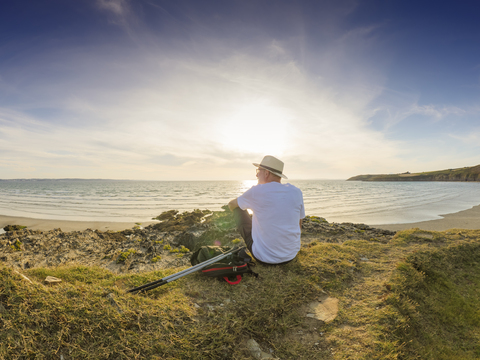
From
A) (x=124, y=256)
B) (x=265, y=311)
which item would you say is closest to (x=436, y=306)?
(x=265, y=311)

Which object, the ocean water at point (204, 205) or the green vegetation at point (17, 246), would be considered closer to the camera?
the green vegetation at point (17, 246)

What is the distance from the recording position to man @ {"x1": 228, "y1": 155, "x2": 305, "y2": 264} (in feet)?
15.4

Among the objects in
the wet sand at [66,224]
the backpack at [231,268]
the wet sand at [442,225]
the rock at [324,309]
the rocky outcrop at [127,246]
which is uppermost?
the backpack at [231,268]

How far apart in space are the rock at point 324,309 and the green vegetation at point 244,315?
10cm

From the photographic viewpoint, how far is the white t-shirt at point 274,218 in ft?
15.4

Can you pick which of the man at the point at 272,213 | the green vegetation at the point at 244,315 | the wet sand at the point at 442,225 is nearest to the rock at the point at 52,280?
the green vegetation at the point at 244,315

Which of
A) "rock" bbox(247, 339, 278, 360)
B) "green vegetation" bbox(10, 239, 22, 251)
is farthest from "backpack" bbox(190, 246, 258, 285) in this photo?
"green vegetation" bbox(10, 239, 22, 251)

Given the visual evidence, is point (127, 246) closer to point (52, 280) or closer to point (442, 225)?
point (52, 280)

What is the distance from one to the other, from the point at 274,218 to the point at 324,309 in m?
1.83

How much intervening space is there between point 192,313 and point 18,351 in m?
1.92

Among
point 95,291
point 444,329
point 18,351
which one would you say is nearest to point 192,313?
point 95,291

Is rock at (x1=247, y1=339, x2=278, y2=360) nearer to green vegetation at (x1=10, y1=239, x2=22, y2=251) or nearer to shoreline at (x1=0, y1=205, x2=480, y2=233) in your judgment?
green vegetation at (x1=10, y1=239, x2=22, y2=251)

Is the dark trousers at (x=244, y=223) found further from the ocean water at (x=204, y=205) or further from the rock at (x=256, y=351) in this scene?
the ocean water at (x=204, y=205)

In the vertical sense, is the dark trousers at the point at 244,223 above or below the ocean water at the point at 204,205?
above
